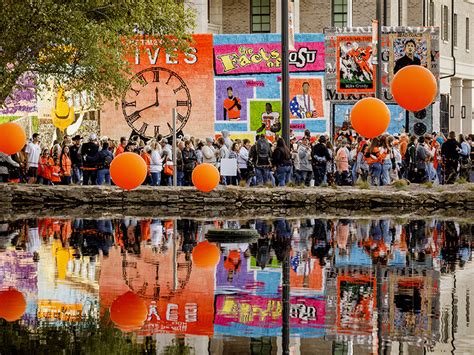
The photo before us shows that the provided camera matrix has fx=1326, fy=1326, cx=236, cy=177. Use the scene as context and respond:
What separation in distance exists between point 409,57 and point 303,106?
4.33m

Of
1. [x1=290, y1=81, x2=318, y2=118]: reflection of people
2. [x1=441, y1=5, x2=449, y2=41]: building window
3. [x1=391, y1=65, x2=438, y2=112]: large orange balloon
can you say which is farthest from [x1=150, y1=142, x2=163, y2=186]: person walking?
[x1=441, y1=5, x2=449, y2=41]: building window

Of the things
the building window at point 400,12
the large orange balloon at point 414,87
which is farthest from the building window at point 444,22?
the large orange balloon at point 414,87

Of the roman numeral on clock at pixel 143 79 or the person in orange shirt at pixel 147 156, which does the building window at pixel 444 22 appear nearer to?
the roman numeral on clock at pixel 143 79

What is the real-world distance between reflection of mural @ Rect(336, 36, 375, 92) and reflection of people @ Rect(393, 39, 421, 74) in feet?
3.24

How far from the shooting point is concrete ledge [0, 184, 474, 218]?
31406 mm

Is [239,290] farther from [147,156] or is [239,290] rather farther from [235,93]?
[235,93]

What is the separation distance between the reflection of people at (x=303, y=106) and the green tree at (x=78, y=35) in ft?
31.7

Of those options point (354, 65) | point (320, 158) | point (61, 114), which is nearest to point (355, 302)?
point (320, 158)

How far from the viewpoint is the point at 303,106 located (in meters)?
47.2

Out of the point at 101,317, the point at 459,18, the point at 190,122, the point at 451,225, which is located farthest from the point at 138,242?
the point at 459,18

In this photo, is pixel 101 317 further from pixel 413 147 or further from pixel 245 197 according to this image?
pixel 413 147

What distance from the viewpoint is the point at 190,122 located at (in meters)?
47.2

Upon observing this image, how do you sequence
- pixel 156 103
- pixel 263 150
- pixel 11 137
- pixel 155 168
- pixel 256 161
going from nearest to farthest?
pixel 11 137, pixel 263 150, pixel 256 161, pixel 155 168, pixel 156 103

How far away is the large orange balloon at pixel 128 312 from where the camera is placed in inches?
489
